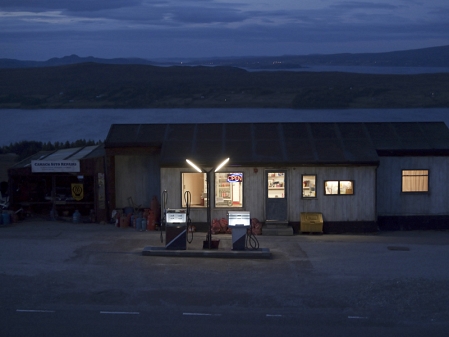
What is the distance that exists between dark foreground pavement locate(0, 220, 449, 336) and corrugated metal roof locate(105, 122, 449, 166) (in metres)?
2.96

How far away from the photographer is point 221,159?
63.8 feet

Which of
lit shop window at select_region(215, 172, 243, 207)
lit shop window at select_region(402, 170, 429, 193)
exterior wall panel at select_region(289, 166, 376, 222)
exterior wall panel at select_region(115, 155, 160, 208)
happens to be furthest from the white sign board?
lit shop window at select_region(402, 170, 429, 193)

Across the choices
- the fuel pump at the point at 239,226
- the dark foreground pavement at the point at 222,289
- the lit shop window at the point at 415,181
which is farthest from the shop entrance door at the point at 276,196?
the lit shop window at the point at 415,181

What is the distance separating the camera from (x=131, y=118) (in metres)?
74.1

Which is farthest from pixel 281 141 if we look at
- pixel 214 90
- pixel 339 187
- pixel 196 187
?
pixel 214 90

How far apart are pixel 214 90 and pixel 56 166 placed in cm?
7095

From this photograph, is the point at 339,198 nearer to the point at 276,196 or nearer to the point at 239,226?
the point at 276,196

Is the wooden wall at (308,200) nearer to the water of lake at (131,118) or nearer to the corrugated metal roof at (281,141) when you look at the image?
the corrugated metal roof at (281,141)

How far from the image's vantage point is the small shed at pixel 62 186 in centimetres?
2052

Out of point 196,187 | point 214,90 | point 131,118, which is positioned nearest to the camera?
point 196,187

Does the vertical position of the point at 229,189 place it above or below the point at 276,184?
below

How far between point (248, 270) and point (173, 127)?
28.2ft

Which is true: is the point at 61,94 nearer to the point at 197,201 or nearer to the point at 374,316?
the point at 197,201

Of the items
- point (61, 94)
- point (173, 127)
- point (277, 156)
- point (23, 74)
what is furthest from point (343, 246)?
point (23, 74)
